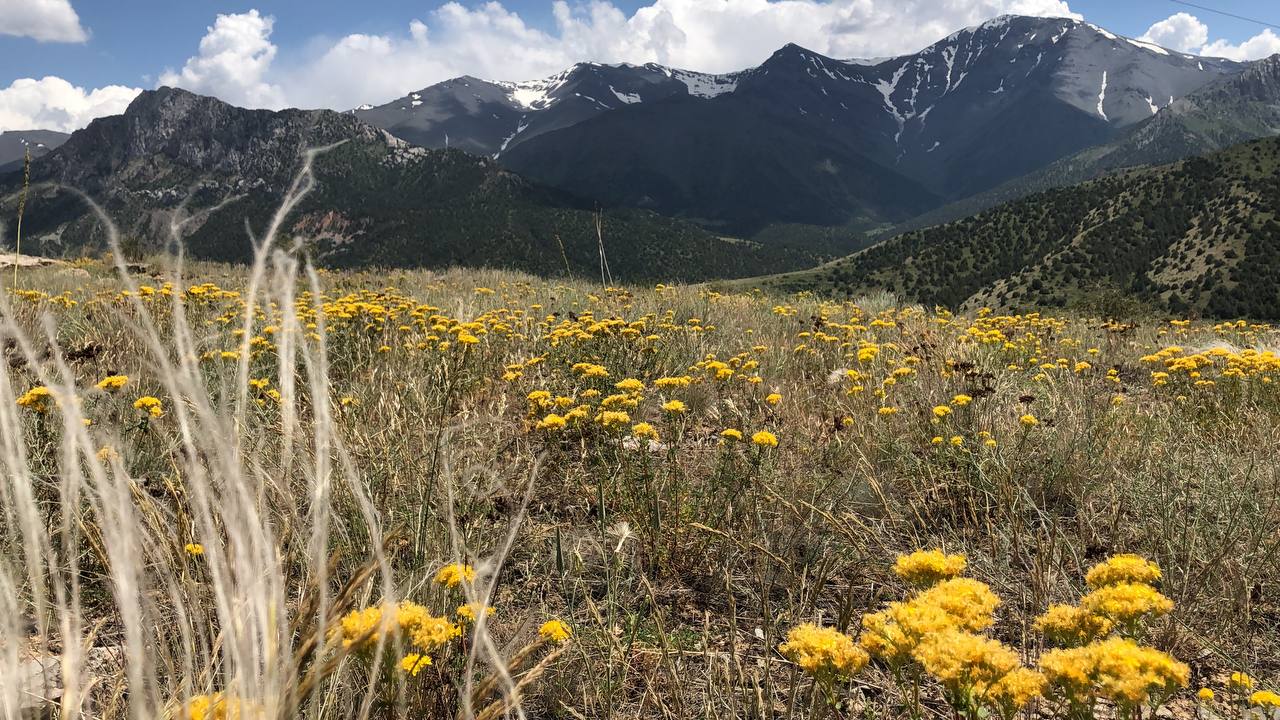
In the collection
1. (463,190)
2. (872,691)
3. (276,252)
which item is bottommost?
(872,691)

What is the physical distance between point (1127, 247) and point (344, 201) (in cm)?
11058

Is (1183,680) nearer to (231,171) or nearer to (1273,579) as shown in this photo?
(1273,579)

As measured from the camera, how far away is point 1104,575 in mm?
1626

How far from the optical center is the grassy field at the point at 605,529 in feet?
3.90

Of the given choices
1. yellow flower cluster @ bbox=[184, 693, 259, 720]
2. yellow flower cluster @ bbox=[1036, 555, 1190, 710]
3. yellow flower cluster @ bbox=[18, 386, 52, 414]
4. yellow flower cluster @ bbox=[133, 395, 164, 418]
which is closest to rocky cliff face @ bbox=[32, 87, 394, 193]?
yellow flower cluster @ bbox=[18, 386, 52, 414]

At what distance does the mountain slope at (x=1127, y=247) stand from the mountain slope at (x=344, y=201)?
36735 millimetres

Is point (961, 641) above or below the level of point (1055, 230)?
below

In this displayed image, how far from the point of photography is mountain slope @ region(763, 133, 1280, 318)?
34.2 m

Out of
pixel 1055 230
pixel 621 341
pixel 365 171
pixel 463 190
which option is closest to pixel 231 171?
pixel 365 171

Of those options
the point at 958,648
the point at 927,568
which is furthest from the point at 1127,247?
the point at 958,648

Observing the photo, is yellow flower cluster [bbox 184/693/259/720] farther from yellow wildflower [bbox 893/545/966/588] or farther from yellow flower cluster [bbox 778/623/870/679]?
yellow wildflower [bbox 893/545/966/588]

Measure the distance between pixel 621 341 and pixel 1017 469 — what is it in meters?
3.10

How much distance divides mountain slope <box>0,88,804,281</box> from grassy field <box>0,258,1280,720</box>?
67597 mm

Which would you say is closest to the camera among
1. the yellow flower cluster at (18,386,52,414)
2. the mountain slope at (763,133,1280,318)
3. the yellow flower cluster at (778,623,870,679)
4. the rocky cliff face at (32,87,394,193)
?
the yellow flower cluster at (778,623,870,679)
